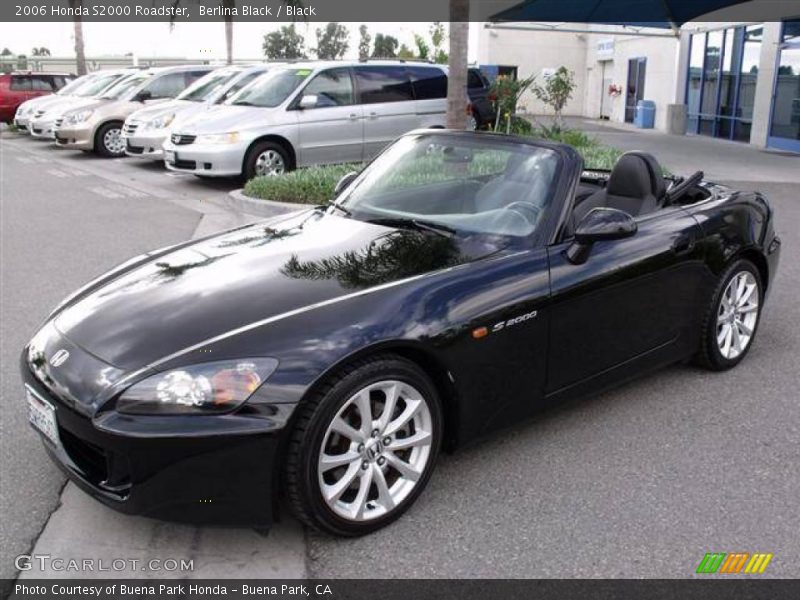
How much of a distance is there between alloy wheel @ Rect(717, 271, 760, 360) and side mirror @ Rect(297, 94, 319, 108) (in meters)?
8.32

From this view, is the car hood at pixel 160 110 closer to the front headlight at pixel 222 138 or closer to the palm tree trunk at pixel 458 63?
the front headlight at pixel 222 138

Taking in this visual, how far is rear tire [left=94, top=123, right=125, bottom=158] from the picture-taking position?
1683cm

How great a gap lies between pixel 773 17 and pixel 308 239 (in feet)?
61.1

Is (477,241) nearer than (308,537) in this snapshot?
No

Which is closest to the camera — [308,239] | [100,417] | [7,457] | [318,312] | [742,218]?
[100,417]

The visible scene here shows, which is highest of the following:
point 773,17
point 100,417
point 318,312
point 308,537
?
point 773,17

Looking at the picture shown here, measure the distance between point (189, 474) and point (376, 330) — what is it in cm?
83

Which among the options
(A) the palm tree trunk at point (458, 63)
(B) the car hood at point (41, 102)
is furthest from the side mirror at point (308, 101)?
(B) the car hood at point (41, 102)

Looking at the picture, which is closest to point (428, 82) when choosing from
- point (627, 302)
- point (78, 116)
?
point (78, 116)

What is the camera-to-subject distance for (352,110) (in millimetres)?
12234

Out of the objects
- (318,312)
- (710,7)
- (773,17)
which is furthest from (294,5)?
(318,312)

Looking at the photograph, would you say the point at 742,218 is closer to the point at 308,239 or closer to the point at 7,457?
the point at 308,239

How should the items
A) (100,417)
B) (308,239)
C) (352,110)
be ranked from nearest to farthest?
(100,417) < (308,239) < (352,110)

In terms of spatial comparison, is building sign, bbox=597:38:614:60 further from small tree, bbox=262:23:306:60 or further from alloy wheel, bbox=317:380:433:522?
small tree, bbox=262:23:306:60
